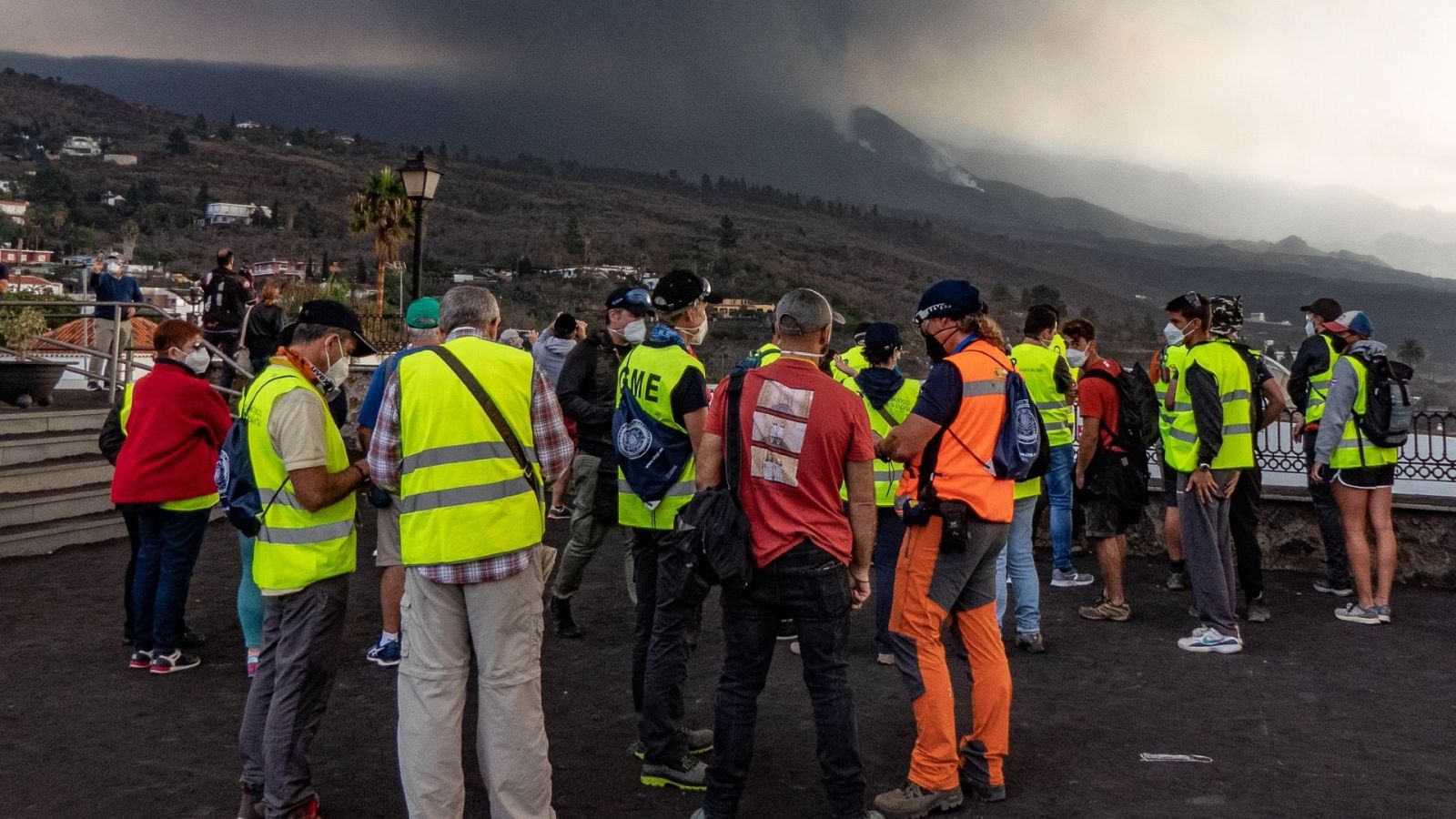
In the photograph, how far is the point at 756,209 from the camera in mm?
170750

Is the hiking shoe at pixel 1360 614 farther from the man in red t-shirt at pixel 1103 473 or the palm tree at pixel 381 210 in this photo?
the palm tree at pixel 381 210

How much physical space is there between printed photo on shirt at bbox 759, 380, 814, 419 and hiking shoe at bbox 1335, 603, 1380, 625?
516cm

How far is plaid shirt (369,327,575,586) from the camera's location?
11.0 feet

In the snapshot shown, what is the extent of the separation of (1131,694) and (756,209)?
555ft

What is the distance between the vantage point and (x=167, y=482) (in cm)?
547

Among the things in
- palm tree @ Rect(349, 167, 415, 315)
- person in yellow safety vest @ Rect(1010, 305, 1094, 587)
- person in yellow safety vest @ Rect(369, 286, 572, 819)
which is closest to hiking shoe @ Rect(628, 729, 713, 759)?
person in yellow safety vest @ Rect(369, 286, 572, 819)

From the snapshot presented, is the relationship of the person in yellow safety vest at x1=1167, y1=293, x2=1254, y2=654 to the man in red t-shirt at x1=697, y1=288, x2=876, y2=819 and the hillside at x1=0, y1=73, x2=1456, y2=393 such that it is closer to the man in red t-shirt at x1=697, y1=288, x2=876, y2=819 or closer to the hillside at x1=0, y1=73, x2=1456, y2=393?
the man in red t-shirt at x1=697, y1=288, x2=876, y2=819

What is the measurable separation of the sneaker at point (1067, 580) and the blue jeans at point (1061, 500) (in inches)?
1.5


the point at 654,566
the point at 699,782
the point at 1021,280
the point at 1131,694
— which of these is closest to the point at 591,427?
the point at 654,566

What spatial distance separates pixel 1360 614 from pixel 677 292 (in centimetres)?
530

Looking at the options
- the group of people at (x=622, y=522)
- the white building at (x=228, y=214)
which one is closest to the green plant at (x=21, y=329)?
the group of people at (x=622, y=522)

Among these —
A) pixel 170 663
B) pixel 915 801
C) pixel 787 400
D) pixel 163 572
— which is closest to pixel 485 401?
pixel 787 400

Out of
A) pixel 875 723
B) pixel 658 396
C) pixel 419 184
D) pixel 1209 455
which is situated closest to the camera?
pixel 658 396

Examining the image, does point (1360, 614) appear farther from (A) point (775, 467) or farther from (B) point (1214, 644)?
(A) point (775, 467)
